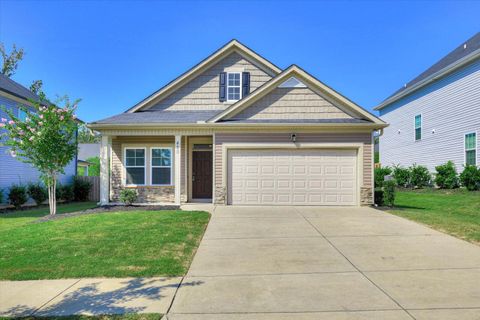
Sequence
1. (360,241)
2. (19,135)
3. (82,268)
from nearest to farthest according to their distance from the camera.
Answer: (82,268), (360,241), (19,135)

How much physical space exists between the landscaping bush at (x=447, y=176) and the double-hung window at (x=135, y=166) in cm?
1460

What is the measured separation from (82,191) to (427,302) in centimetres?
1777

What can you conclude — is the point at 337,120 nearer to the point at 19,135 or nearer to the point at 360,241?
the point at 360,241

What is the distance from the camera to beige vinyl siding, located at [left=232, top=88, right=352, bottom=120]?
39.0 ft

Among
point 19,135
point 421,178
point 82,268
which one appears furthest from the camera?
point 421,178

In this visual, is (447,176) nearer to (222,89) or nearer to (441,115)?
(441,115)

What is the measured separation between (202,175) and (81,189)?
28.0 ft

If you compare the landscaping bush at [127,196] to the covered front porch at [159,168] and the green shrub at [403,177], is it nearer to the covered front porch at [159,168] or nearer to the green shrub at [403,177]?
the covered front porch at [159,168]

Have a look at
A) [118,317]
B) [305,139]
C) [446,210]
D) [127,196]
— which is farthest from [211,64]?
[118,317]

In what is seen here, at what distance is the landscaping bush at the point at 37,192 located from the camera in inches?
581

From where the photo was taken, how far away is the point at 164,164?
42.4 ft

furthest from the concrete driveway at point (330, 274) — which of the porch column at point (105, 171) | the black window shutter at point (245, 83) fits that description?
the black window shutter at point (245, 83)

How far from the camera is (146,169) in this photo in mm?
12859

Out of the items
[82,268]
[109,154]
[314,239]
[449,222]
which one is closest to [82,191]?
[109,154]
